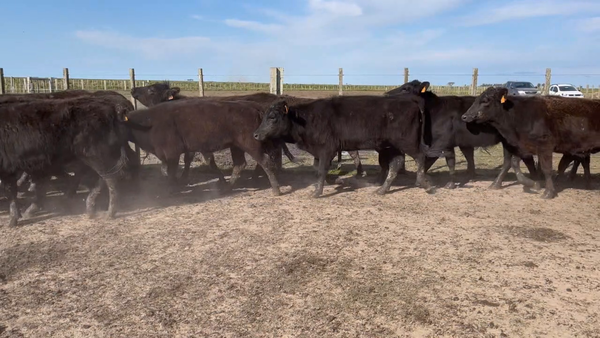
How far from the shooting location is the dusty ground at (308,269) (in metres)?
3.35

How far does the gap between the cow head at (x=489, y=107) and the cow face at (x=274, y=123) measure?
8.93 feet

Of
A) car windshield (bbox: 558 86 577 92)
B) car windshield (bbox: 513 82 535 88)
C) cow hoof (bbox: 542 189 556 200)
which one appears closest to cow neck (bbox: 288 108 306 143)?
cow hoof (bbox: 542 189 556 200)

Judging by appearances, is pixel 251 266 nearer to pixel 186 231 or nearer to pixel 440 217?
pixel 186 231

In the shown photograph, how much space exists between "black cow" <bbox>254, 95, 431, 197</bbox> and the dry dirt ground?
27.8 inches

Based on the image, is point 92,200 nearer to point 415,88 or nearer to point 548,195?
point 415,88

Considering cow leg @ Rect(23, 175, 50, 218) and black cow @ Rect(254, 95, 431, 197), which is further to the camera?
black cow @ Rect(254, 95, 431, 197)

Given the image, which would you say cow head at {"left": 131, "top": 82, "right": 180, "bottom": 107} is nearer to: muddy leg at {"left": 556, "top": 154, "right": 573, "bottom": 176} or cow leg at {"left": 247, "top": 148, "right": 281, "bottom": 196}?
cow leg at {"left": 247, "top": 148, "right": 281, "bottom": 196}

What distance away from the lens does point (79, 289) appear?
3910 mm

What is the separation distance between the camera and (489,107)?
7.05 m

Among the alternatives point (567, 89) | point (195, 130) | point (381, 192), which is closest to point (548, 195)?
point (381, 192)

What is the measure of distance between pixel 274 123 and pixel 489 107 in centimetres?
327

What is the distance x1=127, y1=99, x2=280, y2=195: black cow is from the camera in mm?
6988

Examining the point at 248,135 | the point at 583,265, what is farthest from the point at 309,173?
the point at 583,265

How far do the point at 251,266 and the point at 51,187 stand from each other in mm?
4963
